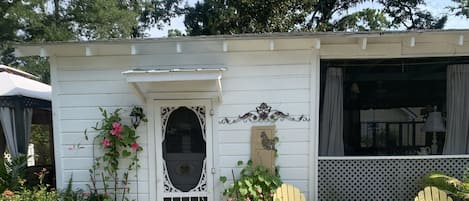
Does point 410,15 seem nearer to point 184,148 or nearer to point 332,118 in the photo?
point 332,118

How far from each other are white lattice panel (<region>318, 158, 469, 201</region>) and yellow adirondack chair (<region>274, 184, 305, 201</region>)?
555mm

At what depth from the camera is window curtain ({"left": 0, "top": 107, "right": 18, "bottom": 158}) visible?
5.80 meters

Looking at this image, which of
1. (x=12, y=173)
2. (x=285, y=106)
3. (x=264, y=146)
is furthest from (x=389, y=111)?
(x=12, y=173)

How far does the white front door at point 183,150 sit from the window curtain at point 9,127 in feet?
9.67

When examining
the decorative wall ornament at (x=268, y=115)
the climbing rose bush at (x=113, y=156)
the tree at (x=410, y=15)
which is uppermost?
the tree at (x=410, y=15)

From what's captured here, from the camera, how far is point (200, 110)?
450cm

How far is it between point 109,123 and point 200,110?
3.70 feet

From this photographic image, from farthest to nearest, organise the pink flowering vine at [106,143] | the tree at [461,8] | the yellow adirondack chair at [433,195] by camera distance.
Result: the tree at [461,8] → the pink flowering vine at [106,143] → the yellow adirondack chair at [433,195]

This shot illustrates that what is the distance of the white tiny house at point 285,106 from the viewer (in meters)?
4.42

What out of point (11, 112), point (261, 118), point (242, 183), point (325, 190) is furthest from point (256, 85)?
point (11, 112)

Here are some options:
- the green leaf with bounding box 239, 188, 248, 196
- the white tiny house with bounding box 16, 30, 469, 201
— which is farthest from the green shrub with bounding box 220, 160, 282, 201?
the white tiny house with bounding box 16, 30, 469, 201

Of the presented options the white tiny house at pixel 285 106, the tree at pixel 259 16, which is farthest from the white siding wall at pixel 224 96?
the tree at pixel 259 16

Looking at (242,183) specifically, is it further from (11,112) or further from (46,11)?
(46,11)

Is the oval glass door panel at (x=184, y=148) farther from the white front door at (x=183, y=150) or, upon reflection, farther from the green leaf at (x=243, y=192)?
the green leaf at (x=243, y=192)
